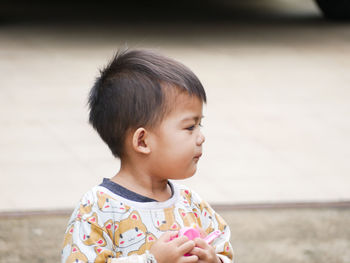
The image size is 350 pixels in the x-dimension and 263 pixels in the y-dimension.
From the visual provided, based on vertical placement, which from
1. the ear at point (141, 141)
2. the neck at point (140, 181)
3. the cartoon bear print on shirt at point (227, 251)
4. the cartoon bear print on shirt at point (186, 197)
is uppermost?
the ear at point (141, 141)

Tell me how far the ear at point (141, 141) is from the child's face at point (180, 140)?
2 cm

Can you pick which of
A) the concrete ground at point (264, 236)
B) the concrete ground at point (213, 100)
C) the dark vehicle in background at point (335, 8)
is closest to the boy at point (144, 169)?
the concrete ground at point (264, 236)

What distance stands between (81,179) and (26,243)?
0.91 meters

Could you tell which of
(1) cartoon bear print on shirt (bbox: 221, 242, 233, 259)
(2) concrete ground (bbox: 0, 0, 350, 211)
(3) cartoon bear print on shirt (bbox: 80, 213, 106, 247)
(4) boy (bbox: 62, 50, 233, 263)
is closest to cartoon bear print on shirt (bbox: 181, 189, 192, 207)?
(4) boy (bbox: 62, 50, 233, 263)

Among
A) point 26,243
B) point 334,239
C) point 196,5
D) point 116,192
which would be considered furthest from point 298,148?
point 196,5

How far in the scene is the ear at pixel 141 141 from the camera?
1856mm

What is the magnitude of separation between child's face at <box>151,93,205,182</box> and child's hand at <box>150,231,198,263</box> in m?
0.19

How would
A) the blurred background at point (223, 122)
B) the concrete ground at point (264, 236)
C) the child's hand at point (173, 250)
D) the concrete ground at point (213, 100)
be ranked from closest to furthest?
the child's hand at point (173, 250)
the concrete ground at point (264, 236)
the blurred background at point (223, 122)
the concrete ground at point (213, 100)

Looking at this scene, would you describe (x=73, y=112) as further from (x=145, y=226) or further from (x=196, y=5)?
(x=196, y=5)

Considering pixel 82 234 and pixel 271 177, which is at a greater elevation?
pixel 82 234

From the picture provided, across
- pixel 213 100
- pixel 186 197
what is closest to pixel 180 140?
pixel 186 197

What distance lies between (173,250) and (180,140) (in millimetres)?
275

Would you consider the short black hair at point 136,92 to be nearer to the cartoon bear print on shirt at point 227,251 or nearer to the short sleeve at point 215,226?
the short sleeve at point 215,226

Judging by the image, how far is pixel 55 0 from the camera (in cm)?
1186
